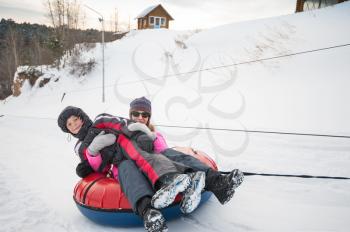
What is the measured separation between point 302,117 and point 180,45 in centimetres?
1144

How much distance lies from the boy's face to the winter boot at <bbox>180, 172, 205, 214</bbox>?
1.41 meters

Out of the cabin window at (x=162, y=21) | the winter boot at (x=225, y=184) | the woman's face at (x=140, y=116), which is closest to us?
the winter boot at (x=225, y=184)

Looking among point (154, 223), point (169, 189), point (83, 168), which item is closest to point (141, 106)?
point (83, 168)

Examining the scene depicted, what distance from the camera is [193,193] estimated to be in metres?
2.06

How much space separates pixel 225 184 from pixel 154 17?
95.6 feet

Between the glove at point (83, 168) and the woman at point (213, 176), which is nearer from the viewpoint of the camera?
the woman at point (213, 176)

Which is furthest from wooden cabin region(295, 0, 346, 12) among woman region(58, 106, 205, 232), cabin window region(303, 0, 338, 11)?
woman region(58, 106, 205, 232)

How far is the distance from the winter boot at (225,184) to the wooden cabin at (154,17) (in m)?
28.7

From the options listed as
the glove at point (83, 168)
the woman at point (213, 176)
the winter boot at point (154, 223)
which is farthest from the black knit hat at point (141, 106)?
the winter boot at point (154, 223)

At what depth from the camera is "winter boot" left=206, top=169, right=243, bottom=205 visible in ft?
7.19

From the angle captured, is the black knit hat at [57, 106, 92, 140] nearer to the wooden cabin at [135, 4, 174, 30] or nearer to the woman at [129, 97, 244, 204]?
the woman at [129, 97, 244, 204]

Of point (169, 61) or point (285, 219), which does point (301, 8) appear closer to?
point (169, 61)

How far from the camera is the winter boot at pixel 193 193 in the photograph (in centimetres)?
205

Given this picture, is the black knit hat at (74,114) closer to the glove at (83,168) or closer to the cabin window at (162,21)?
the glove at (83,168)
